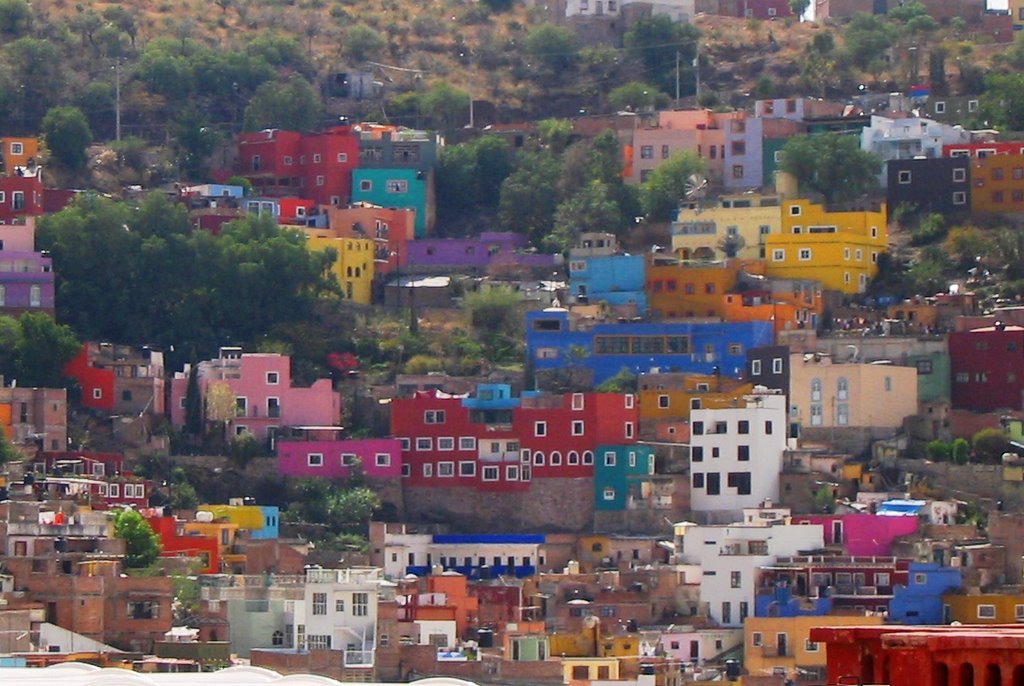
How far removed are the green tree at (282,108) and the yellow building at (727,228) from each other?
11747mm

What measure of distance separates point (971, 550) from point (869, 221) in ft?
56.0

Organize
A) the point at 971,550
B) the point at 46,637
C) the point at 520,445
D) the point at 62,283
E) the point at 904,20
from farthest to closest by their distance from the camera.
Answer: the point at 904,20, the point at 62,283, the point at 520,445, the point at 971,550, the point at 46,637

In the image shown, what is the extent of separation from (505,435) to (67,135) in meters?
19.0

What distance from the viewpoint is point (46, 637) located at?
56.0m

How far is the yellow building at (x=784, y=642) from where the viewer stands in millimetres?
60031

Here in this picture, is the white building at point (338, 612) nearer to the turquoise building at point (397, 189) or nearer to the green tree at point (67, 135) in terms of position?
the turquoise building at point (397, 189)

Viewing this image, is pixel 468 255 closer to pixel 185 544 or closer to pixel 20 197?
pixel 20 197

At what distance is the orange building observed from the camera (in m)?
83.1

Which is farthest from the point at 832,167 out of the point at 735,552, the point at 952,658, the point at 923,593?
the point at 952,658

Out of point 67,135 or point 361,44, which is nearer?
point 67,135

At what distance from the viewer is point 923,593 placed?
63.5 metres

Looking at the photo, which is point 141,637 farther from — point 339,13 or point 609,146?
point 339,13

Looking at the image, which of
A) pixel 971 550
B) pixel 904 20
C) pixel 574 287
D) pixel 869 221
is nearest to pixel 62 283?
pixel 574 287

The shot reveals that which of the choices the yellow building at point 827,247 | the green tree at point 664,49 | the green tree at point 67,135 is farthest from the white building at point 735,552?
the green tree at point 664,49
